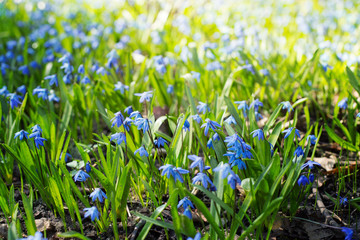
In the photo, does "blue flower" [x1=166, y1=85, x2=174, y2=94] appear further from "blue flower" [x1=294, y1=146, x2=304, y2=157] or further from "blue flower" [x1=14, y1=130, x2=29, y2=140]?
"blue flower" [x1=294, y1=146, x2=304, y2=157]

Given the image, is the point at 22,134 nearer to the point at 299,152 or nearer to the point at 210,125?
the point at 210,125

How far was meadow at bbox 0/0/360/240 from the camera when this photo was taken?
2.08 metres

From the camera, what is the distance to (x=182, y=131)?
242cm

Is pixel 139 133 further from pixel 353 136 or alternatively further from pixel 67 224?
pixel 353 136

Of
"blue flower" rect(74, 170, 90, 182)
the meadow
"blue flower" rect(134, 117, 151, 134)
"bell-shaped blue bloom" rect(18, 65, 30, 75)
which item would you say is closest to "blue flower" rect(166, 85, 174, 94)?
the meadow

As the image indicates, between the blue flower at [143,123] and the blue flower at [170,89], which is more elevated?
the blue flower at [143,123]

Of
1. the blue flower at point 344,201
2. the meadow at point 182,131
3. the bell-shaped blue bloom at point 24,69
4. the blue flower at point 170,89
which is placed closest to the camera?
the meadow at point 182,131

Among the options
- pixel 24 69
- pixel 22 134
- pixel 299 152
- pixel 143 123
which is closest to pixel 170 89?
pixel 143 123

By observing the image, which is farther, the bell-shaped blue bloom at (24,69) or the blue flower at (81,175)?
the bell-shaped blue bloom at (24,69)

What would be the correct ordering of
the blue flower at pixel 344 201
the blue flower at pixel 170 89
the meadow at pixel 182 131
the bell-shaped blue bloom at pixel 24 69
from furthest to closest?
1. the bell-shaped blue bloom at pixel 24 69
2. the blue flower at pixel 170 89
3. the blue flower at pixel 344 201
4. the meadow at pixel 182 131

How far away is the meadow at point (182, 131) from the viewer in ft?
6.81

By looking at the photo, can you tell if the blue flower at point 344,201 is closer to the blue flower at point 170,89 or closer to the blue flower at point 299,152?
the blue flower at point 299,152

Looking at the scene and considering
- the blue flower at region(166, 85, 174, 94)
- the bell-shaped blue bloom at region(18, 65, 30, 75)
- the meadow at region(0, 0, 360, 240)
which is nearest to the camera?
the meadow at region(0, 0, 360, 240)

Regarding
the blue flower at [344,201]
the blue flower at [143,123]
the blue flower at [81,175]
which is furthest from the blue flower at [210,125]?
the blue flower at [344,201]
